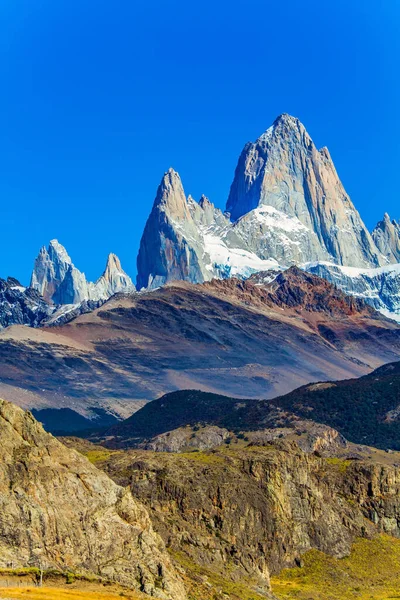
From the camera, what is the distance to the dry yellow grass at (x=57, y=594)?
107 meters

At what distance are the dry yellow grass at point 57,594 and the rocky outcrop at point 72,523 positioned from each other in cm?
508

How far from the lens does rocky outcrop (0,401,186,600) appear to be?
406ft

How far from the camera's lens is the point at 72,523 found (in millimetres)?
127250

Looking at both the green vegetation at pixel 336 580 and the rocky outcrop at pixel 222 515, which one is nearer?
the rocky outcrop at pixel 222 515

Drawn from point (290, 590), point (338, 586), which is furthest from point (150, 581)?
point (338, 586)

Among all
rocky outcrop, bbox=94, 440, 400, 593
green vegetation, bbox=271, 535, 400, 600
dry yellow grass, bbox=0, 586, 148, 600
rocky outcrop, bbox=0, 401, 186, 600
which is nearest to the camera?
dry yellow grass, bbox=0, 586, 148, 600

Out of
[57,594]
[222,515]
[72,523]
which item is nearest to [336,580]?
[222,515]

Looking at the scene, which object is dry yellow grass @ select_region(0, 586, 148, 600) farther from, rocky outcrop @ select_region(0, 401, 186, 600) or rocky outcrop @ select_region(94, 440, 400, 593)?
rocky outcrop @ select_region(94, 440, 400, 593)

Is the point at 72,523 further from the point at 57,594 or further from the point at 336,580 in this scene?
the point at 336,580

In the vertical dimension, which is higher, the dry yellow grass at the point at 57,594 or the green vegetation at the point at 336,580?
the green vegetation at the point at 336,580

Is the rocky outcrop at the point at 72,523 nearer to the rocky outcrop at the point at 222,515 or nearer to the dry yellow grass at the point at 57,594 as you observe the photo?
the dry yellow grass at the point at 57,594

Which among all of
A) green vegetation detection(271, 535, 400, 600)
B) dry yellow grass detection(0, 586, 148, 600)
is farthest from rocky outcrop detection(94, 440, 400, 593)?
dry yellow grass detection(0, 586, 148, 600)

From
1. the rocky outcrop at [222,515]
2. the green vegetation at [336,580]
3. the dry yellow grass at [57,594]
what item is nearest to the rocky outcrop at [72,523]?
the dry yellow grass at [57,594]

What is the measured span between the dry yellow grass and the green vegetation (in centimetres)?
4969
